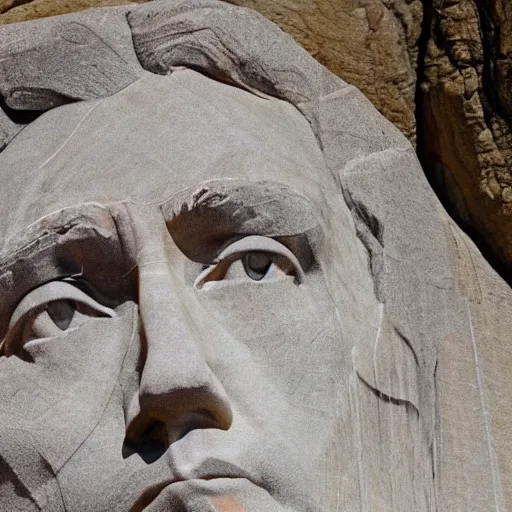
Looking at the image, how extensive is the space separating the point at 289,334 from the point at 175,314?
210mm

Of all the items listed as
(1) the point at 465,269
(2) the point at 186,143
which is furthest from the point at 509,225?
(2) the point at 186,143

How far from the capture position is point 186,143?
303 cm

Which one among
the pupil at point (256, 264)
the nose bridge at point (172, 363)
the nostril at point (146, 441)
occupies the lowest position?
the nostril at point (146, 441)

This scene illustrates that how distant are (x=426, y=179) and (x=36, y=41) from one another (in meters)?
0.84

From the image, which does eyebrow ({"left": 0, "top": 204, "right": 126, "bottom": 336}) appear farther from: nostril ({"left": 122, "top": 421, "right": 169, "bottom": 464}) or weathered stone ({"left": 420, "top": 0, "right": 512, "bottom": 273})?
weathered stone ({"left": 420, "top": 0, "right": 512, "bottom": 273})

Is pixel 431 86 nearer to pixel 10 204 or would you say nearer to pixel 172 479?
pixel 10 204

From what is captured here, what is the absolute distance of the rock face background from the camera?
140 inches

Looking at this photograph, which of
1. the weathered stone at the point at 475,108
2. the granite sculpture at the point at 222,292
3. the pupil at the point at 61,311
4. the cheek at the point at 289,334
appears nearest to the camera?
the granite sculpture at the point at 222,292

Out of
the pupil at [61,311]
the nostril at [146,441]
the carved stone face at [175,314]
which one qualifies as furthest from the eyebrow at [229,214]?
the nostril at [146,441]

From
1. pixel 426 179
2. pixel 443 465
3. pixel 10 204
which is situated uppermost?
pixel 10 204

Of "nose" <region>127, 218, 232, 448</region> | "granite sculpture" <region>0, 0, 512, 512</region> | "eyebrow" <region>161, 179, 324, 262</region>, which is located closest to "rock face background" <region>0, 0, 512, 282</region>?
"granite sculpture" <region>0, 0, 512, 512</region>

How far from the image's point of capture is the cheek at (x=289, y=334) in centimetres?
278

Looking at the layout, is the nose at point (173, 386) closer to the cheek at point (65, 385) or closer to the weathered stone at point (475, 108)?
the cheek at point (65, 385)

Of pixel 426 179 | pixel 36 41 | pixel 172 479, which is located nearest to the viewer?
pixel 172 479
